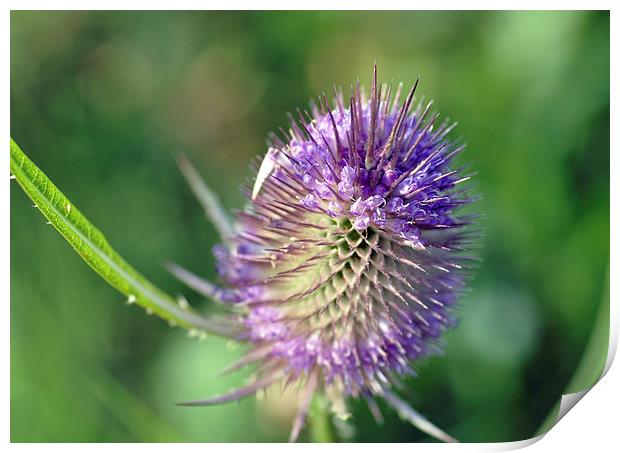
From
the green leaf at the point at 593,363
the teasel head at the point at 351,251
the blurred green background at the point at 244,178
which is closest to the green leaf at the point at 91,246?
the teasel head at the point at 351,251

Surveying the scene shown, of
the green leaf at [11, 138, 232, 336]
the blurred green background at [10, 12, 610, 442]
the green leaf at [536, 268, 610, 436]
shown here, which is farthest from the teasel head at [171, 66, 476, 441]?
the blurred green background at [10, 12, 610, 442]

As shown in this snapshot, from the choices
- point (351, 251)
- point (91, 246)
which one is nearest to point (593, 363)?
point (351, 251)

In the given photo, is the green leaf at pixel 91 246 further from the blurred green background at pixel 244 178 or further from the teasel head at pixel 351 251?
the blurred green background at pixel 244 178

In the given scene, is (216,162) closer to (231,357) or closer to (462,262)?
(231,357)

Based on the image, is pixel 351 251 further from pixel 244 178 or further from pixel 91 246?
pixel 244 178

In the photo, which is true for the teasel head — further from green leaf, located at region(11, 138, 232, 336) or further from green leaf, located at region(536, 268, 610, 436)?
green leaf, located at region(536, 268, 610, 436)
